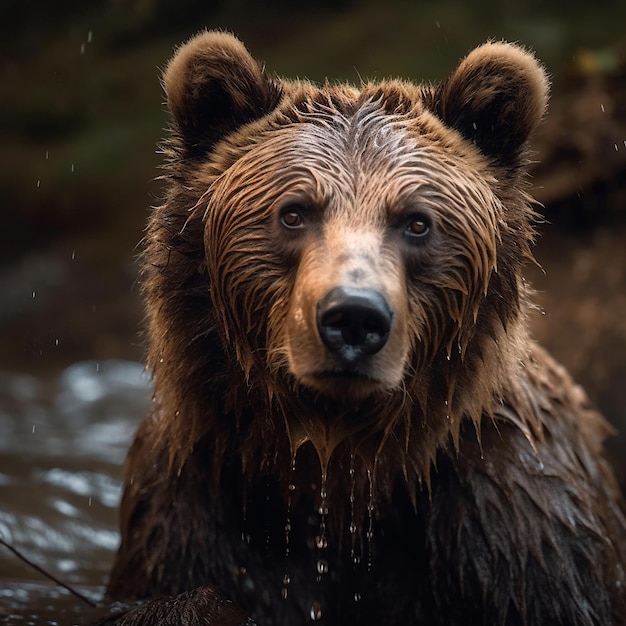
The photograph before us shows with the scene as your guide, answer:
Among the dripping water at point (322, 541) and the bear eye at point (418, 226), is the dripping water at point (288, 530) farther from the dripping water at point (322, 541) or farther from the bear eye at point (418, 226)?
the bear eye at point (418, 226)

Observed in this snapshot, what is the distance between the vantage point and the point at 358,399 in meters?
3.61

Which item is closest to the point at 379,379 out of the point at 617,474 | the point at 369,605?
the point at 369,605

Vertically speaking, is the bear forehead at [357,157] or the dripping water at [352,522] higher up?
the bear forehead at [357,157]

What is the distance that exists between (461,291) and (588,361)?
4180 mm

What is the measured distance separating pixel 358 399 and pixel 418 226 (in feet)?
2.34

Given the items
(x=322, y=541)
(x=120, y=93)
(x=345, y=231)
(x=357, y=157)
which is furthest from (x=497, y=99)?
(x=120, y=93)

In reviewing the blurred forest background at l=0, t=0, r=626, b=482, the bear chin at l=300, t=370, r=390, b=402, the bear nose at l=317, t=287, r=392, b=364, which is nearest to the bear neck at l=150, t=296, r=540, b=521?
the bear chin at l=300, t=370, r=390, b=402

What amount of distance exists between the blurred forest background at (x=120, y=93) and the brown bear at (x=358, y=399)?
15.4ft

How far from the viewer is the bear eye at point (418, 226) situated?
3.85 meters

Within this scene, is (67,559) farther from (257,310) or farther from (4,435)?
(257,310)

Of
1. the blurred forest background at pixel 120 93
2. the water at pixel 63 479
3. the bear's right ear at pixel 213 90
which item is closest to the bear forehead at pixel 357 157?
the bear's right ear at pixel 213 90

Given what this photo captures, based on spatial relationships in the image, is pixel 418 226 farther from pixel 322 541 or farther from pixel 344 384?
pixel 322 541

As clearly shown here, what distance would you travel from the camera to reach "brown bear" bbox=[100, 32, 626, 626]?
12.8 feet

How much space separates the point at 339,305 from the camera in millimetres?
3283
